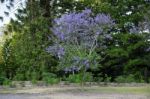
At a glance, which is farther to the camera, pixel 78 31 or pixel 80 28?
pixel 78 31

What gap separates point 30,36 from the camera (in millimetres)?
25594

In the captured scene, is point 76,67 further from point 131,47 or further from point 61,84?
point 131,47

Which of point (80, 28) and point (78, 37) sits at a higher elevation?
point (80, 28)

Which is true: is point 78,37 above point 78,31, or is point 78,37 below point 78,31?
below

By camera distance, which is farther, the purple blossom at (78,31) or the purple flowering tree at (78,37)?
the purple blossom at (78,31)

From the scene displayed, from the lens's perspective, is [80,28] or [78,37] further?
[78,37]

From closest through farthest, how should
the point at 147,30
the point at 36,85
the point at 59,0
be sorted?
the point at 36,85 < the point at 147,30 < the point at 59,0

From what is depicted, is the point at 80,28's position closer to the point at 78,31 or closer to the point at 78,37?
the point at 78,31

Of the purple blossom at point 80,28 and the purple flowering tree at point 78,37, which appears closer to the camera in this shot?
the purple flowering tree at point 78,37

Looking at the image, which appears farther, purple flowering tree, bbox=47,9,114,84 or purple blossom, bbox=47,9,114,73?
purple blossom, bbox=47,9,114,73

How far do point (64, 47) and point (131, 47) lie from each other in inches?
298

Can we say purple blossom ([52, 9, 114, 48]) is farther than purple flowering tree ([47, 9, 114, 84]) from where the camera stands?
Yes

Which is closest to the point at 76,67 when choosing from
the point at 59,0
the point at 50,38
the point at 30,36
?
the point at 50,38

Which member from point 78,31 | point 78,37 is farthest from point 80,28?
point 78,37
